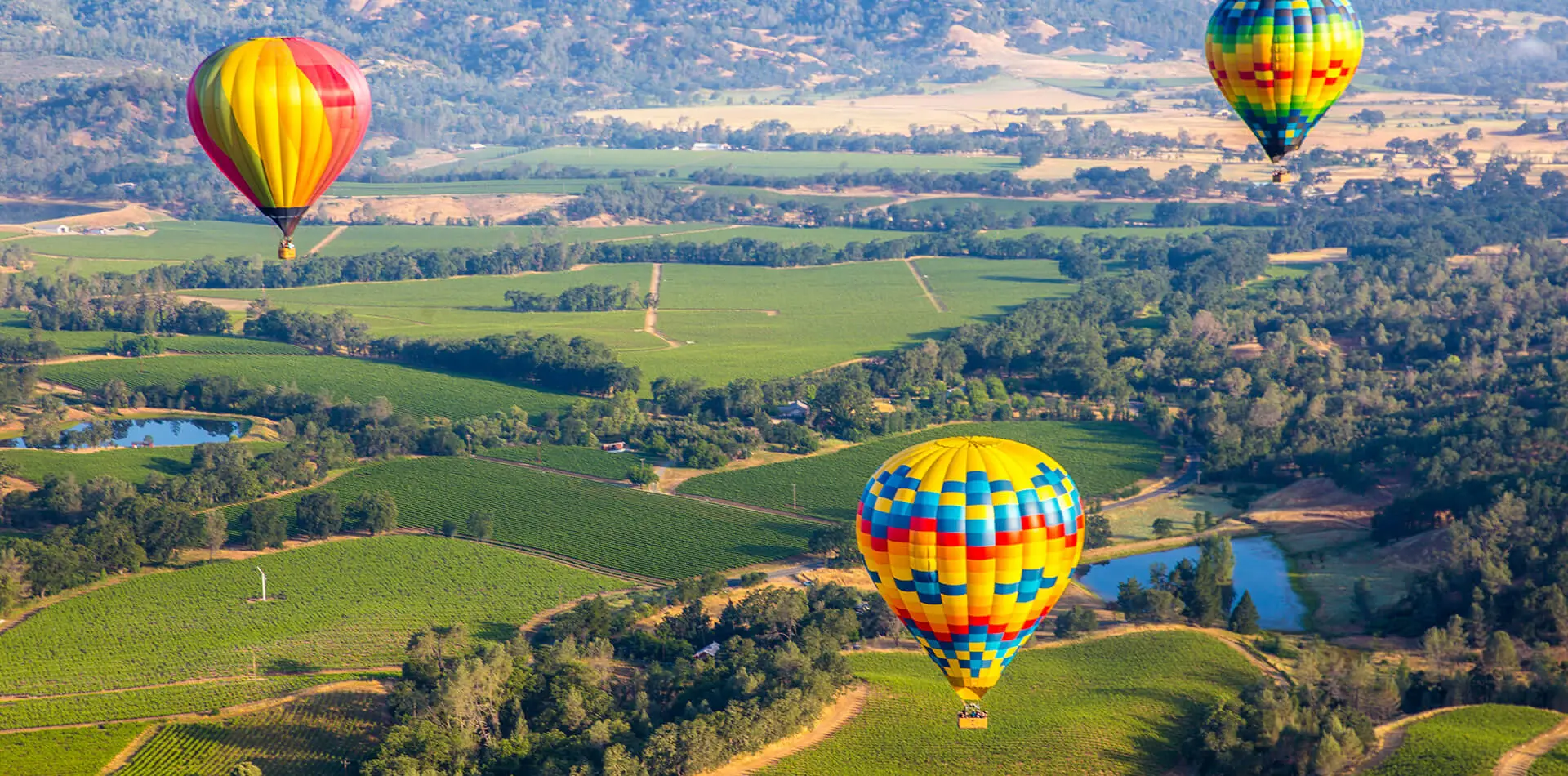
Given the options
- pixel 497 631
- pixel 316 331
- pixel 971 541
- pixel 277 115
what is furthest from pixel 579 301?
pixel 971 541

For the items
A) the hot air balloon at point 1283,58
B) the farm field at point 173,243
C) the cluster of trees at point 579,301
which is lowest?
the farm field at point 173,243

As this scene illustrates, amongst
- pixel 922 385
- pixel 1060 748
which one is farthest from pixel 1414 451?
pixel 1060 748

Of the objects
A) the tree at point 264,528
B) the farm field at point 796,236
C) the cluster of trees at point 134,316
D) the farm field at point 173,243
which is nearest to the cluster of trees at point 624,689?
the tree at point 264,528

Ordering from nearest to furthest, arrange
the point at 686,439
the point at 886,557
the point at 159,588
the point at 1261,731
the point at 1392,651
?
the point at 886,557 < the point at 1261,731 < the point at 1392,651 < the point at 159,588 < the point at 686,439

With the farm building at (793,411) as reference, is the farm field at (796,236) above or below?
above

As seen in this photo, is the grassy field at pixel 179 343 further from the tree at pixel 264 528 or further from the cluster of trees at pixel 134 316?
the tree at pixel 264 528

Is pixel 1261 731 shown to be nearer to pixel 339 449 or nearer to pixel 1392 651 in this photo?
pixel 1392 651
